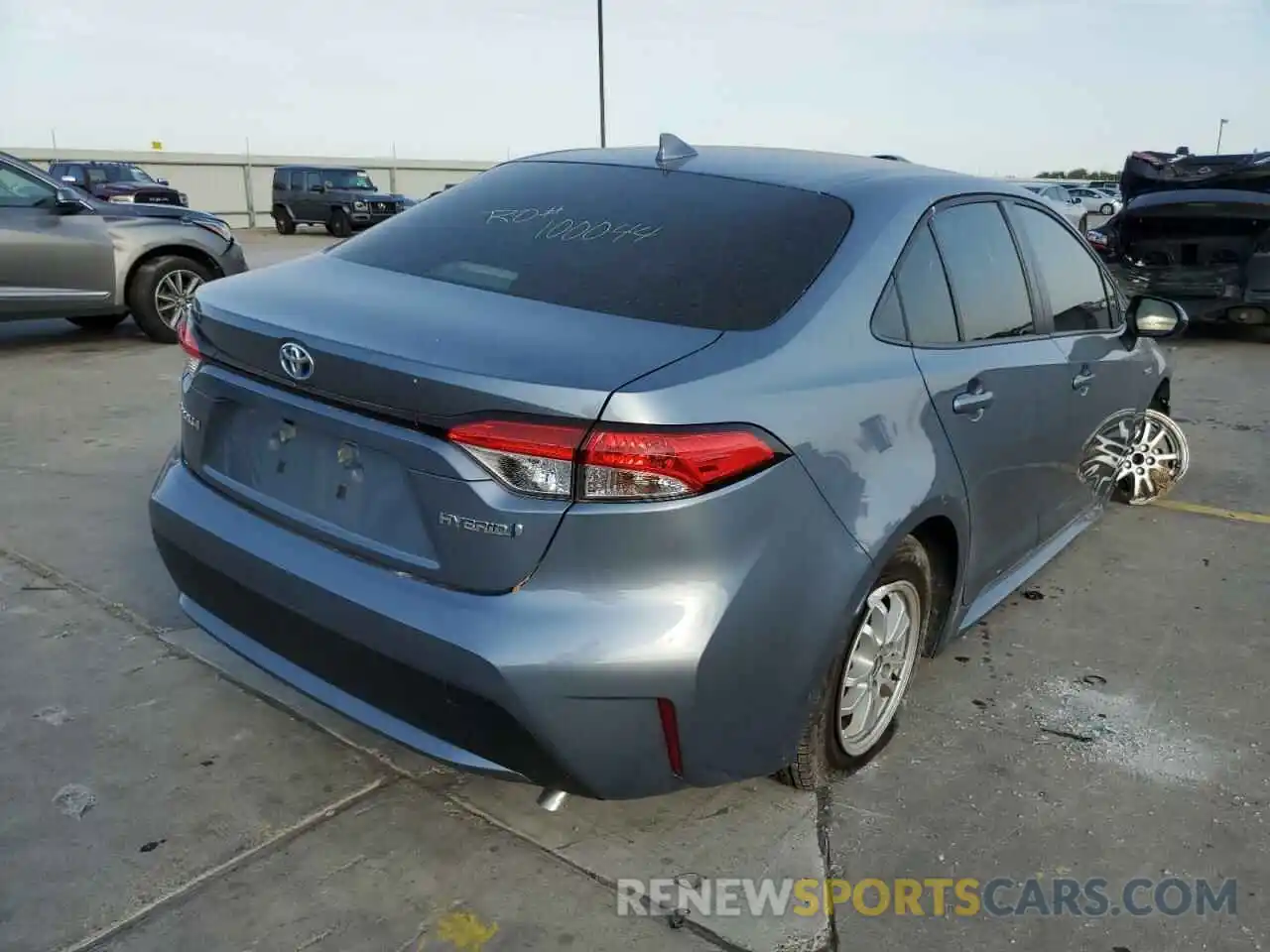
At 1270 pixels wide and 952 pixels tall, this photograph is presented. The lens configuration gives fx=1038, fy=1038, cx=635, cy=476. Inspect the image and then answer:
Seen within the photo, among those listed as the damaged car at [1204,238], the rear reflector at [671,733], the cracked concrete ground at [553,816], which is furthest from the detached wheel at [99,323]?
the damaged car at [1204,238]

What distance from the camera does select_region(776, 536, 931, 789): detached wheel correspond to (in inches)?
102

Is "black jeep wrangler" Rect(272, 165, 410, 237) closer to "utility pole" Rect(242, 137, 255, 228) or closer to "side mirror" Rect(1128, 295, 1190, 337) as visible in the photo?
"utility pole" Rect(242, 137, 255, 228)

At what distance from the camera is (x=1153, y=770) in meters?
2.95

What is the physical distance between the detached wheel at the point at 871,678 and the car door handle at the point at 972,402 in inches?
15.6

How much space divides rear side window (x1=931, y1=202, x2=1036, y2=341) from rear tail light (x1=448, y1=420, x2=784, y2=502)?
4.26ft

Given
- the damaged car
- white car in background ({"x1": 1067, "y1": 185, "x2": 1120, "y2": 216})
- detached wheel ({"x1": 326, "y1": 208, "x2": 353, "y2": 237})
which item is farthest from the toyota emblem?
white car in background ({"x1": 1067, "y1": 185, "x2": 1120, "y2": 216})

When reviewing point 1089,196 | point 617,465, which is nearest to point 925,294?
point 617,465

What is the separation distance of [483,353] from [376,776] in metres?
1.32

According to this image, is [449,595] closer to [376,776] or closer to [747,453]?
[747,453]

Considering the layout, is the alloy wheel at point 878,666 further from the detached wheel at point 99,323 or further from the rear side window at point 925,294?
the detached wheel at point 99,323

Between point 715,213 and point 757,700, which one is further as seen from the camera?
point 715,213

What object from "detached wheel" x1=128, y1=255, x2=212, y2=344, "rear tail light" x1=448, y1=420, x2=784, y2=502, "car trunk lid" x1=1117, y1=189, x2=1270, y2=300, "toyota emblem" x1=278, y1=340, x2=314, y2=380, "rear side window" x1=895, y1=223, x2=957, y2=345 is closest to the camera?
"rear tail light" x1=448, y1=420, x2=784, y2=502

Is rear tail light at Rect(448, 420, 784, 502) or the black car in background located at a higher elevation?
the black car in background

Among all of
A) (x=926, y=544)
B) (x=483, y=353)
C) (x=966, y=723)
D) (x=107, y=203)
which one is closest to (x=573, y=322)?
(x=483, y=353)
